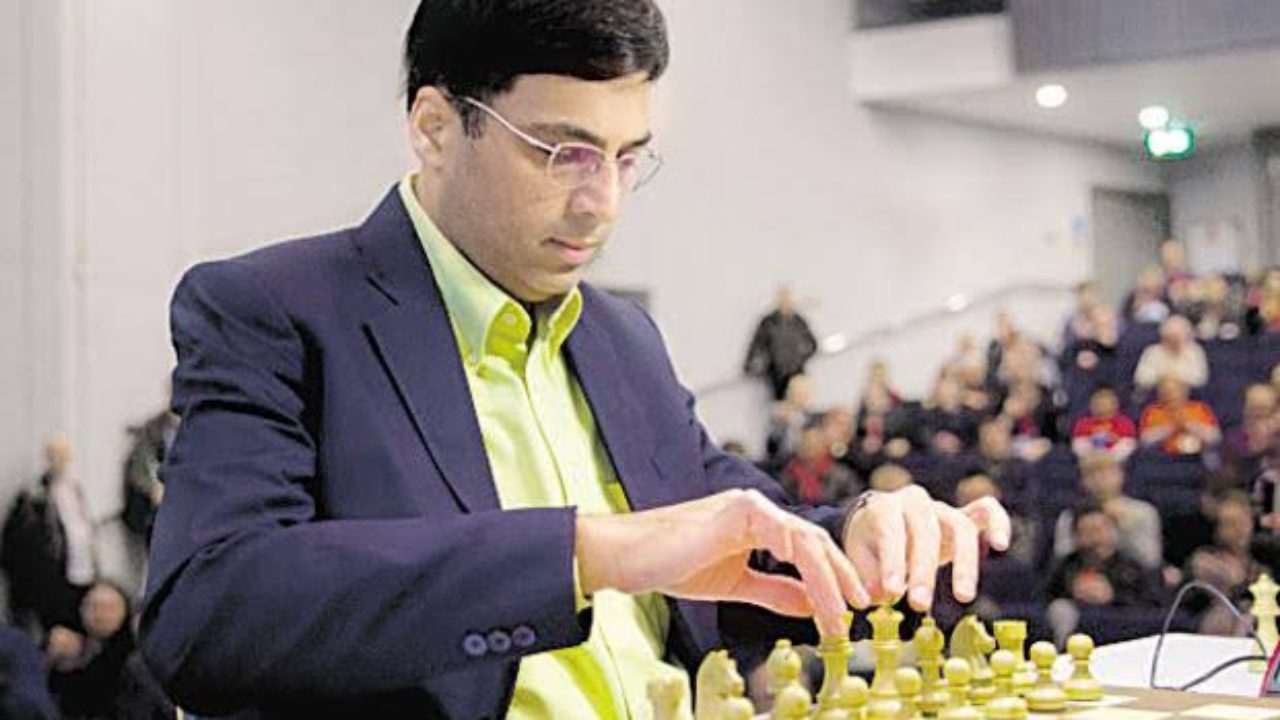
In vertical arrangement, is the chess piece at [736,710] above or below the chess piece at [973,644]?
above

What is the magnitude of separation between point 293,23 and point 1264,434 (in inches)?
221

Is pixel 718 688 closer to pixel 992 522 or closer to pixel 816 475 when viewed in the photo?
pixel 992 522

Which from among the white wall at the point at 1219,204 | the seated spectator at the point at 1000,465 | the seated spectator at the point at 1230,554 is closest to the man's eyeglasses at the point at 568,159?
the seated spectator at the point at 1230,554

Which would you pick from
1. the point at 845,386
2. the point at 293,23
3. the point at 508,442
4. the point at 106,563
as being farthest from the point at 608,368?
the point at 845,386

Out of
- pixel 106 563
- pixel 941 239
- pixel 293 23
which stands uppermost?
pixel 293 23

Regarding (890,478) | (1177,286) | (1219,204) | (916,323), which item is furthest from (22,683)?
(1219,204)

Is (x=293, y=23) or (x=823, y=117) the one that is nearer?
(x=293, y=23)

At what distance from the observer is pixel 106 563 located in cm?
1066

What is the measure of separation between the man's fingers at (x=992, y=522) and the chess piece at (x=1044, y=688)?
0.10 metres

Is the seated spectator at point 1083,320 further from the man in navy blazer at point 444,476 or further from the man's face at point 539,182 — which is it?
the man's face at point 539,182

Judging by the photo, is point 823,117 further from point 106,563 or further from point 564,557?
point 564,557

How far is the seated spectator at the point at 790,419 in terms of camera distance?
531 inches

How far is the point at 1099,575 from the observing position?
7676 mm

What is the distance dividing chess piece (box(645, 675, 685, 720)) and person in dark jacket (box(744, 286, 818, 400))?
13436 mm
